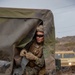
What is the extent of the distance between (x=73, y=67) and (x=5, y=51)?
11332mm

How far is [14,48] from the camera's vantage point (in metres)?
4.84

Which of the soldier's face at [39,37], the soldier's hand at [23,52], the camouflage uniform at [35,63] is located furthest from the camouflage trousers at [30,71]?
the soldier's face at [39,37]

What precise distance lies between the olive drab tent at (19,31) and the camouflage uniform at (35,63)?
0.12m

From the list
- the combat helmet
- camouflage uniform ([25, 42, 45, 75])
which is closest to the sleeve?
camouflage uniform ([25, 42, 45, 75])

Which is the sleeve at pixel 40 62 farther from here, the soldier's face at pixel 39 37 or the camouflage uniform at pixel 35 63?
the soldier's face at pixel 39 37

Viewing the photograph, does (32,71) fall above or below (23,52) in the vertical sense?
below

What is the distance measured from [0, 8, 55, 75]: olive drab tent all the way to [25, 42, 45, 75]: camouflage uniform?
4.6 inches

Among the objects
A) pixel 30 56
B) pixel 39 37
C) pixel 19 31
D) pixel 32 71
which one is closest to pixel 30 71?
pixel 32 71

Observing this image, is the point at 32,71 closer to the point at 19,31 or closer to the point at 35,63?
the point at 35,63

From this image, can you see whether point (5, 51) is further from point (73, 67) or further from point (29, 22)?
point (73, 67)

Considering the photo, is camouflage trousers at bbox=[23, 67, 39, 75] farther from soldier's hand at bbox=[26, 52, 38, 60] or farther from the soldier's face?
the soldier's face

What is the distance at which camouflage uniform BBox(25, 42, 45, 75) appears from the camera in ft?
15.9

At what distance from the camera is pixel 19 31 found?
16.2ft

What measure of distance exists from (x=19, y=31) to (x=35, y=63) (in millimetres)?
648
